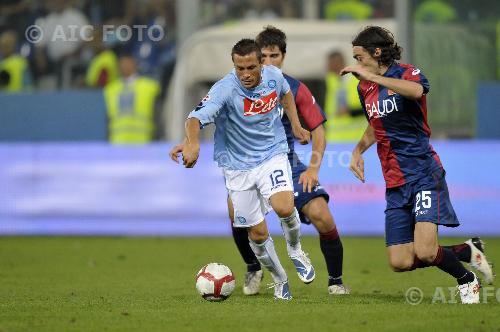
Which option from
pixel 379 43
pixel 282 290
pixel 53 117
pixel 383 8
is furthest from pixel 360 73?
pixel 53 117

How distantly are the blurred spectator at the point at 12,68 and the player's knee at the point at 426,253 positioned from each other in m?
10.6

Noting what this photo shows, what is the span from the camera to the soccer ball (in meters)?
9.16

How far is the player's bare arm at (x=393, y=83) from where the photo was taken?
8625mm

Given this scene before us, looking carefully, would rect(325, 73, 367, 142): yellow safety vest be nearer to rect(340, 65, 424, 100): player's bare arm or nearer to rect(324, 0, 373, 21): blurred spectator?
rect(324, 0, 373, 21): blurred spectator

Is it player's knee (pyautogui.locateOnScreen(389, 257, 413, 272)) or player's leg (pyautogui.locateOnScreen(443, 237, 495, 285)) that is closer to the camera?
player's knee (pyautogui.locateOnScreen(389, 257, 413, 272))

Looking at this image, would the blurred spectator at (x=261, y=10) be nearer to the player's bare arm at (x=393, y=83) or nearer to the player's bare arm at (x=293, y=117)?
the player's bare arm at (x=293, y=117)

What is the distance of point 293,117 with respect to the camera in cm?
971

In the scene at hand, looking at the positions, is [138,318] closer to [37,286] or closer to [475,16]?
[37,286]

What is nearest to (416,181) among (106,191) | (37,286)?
(37,286)

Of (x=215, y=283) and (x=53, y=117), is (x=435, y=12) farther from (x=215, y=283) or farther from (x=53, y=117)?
(x=215, y=283)

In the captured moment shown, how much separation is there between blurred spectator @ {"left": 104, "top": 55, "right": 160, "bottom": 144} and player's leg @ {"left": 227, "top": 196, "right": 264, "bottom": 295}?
304 inches

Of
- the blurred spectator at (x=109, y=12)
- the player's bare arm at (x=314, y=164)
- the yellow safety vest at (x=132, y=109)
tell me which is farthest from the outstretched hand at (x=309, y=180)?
the blurred spectator at (x=109, y=12)

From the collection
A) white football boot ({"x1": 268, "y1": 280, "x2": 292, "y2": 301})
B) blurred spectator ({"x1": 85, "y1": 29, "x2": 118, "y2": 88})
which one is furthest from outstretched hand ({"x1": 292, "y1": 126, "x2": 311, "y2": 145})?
blurred spectator ({"x1": 85, "y1": 29, "x2": 118, "y2": 88})

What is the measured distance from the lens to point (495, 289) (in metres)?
9.96
